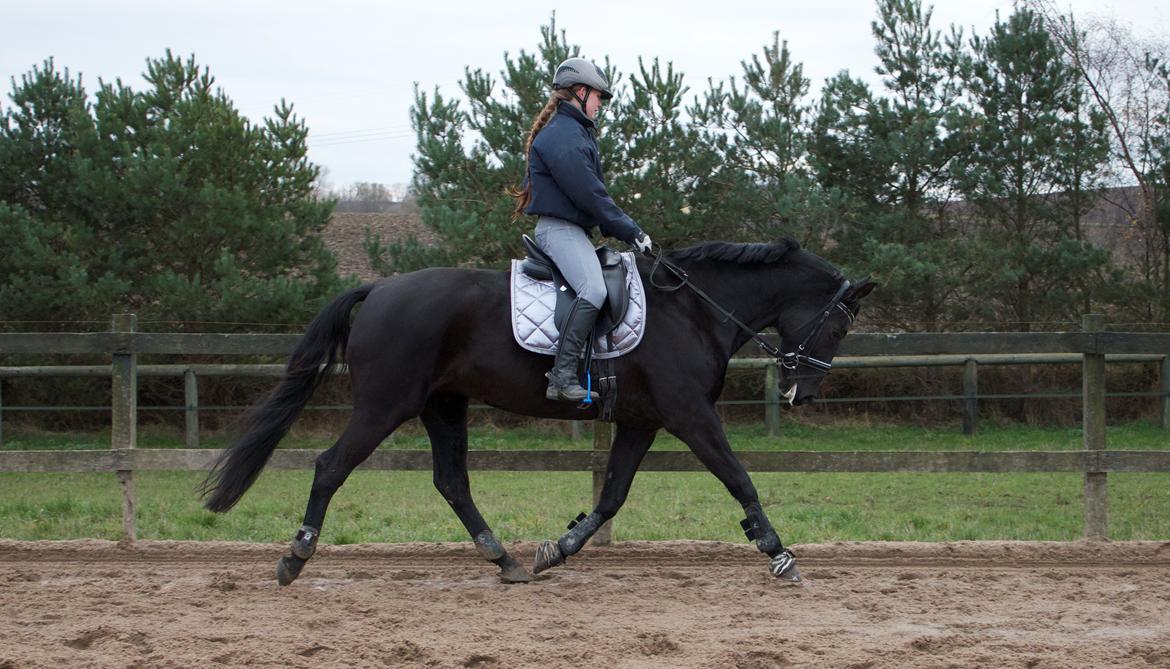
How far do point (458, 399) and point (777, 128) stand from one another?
12.4 meters

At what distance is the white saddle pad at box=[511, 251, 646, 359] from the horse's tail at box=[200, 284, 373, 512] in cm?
92

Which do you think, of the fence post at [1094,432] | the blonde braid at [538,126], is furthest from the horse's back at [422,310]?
the fence post at [1094,432]

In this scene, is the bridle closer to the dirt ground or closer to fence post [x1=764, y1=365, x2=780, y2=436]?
the dirt ground

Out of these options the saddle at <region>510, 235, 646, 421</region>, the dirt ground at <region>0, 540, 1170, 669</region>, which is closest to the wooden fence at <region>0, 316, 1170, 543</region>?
the dirt ground at <region>0, 540, 1170, 669</region>

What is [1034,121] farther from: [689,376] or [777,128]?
[689,376]

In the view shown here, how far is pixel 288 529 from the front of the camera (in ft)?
26.9

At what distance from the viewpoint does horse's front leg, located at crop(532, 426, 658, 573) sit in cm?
638

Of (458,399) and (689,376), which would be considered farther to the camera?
(458,399)

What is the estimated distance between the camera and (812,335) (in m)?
6.39

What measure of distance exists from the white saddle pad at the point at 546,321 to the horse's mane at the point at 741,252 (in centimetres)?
51

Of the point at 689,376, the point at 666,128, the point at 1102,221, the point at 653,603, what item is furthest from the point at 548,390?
the point at 1102,221

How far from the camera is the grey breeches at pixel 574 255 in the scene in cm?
591

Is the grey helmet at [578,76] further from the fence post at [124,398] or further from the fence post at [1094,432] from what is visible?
the fence post at [1094,432]

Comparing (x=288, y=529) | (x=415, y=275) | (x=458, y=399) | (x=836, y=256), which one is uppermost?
(x=836, y=256)
